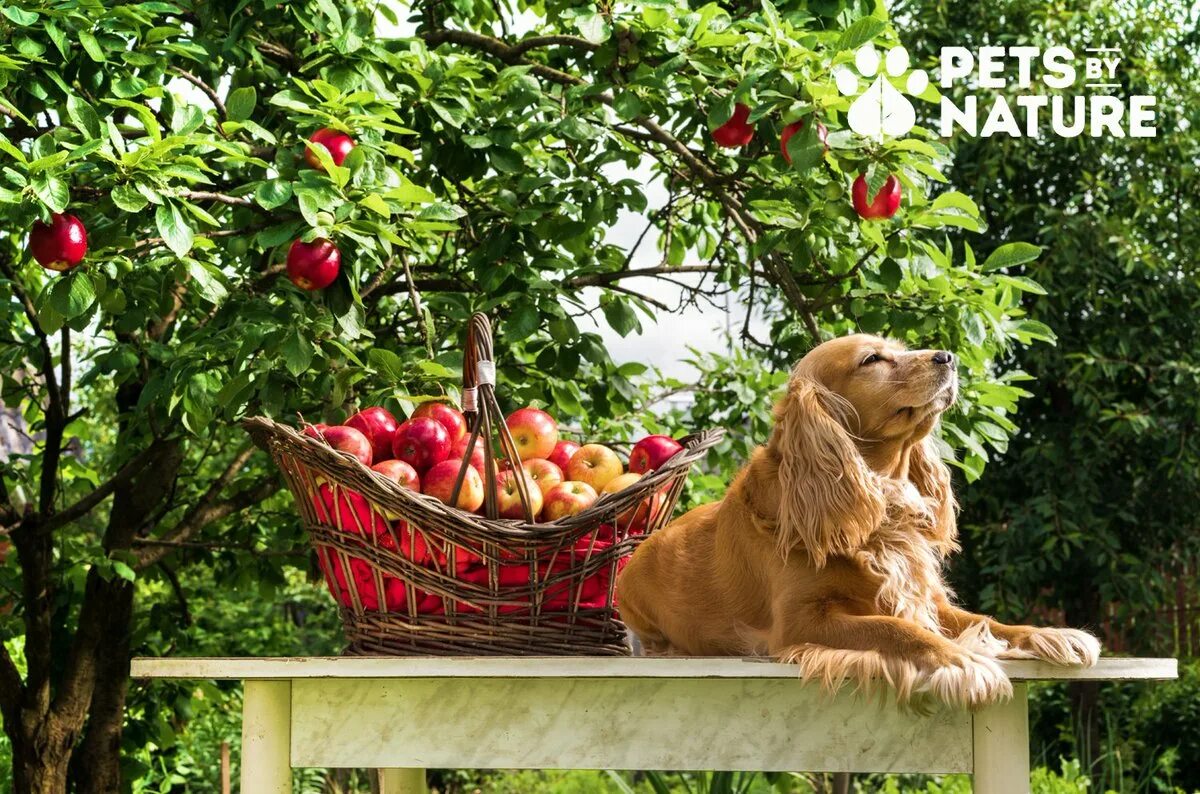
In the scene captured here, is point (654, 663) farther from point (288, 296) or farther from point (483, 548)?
point (288, 296)

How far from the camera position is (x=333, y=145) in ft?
7.74

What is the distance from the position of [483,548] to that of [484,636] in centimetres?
14

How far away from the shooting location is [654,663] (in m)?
1.73

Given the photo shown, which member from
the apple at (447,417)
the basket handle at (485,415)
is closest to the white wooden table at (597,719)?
the basket handle at (485,415)

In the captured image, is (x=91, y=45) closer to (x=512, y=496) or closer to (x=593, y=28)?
(x=593, y=28)

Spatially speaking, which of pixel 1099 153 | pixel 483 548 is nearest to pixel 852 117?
pixel 483 548

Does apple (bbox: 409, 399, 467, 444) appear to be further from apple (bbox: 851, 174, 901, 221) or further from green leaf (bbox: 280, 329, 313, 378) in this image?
apple (bbox: 851, 174, 901, 221)

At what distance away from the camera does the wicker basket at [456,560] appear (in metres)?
1.88

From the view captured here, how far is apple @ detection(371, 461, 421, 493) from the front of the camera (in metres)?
2.01

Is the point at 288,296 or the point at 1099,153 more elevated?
the point at 1099,153

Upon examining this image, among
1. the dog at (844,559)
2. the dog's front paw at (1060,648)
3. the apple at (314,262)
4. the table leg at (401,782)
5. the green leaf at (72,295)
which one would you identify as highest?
the apple at (314,262)

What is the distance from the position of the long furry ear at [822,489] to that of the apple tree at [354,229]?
0.78 meters

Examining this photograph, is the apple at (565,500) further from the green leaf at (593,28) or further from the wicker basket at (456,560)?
the green leaf at (593,28)

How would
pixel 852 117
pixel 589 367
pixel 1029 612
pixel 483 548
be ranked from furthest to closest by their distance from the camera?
1. pixel 1029 612
2. pixel 589 367
3. pixel 852 117
4. pixel 483 548
